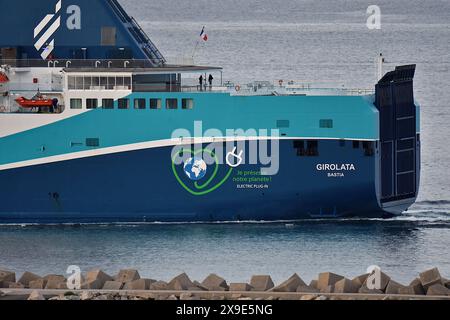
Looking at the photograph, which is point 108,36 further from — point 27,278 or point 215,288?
point 215,288

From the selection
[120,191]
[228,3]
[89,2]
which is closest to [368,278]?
[120,191]

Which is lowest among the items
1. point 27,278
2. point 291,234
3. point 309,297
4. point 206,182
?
point 309,297

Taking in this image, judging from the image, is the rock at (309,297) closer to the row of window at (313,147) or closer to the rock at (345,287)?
the rock at (345,287)

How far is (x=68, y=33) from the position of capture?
60.9m

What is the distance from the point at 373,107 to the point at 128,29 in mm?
7750

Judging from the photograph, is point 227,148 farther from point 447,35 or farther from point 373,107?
point 447,35

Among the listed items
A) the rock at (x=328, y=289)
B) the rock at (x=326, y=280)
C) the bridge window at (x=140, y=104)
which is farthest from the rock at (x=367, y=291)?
the bridge window at (x=140, y=104)

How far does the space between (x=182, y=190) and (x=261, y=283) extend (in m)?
12.4

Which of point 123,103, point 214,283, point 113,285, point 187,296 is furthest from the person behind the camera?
point 123,103

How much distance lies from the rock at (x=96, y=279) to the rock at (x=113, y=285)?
0.24 metres

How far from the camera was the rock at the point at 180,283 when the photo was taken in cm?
4581

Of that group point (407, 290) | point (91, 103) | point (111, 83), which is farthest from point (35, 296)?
point (111, 83)

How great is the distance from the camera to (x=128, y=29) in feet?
201

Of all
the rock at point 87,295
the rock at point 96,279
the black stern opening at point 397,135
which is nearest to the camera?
the rock at point 87,295
